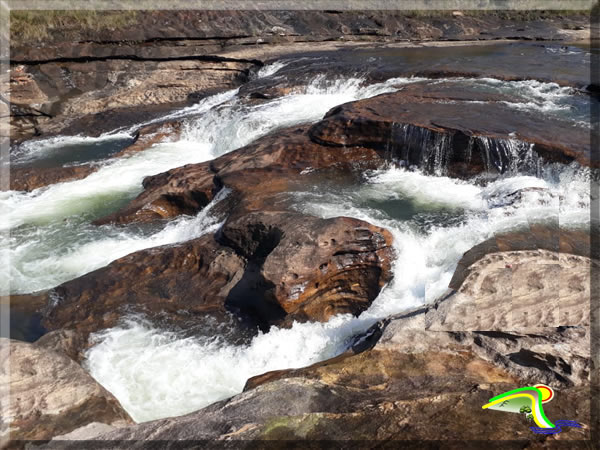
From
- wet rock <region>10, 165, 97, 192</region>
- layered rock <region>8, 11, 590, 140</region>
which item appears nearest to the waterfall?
wet rock <region>10, 165, 97, 192</region>

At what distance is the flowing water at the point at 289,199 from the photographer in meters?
5.10

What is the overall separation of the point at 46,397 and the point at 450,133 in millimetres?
6350

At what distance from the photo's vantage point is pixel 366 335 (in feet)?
14.6

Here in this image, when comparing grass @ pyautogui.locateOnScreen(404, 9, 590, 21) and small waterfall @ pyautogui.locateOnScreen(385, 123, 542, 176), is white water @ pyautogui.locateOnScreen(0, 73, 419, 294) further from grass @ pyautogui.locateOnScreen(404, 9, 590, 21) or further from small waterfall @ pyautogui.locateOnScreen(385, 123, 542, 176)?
grass @ pyautogui.locateOnScreen(404, 9, 590, 21)

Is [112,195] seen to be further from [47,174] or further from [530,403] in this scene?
[530,403]

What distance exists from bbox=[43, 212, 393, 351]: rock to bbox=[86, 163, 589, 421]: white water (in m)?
0.20

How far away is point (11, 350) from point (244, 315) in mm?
2404

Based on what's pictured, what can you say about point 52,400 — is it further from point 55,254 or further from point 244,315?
point 55,254

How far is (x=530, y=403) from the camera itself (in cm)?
307

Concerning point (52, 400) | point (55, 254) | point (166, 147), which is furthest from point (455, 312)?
point (166, 147)

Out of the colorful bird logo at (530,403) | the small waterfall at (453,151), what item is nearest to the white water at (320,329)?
the small waterfall at (453,151)

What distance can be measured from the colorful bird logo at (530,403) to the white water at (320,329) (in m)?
1.97

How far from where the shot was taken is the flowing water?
5098 millimetres

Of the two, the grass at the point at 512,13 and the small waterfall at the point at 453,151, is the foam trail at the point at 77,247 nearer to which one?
the small waterfall at the point at 453,151
